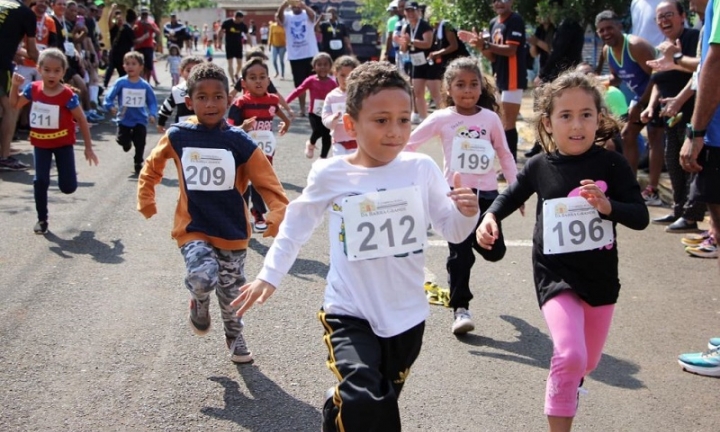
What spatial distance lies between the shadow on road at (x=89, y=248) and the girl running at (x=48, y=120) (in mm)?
407

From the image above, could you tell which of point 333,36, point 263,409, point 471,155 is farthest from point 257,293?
point 333,36

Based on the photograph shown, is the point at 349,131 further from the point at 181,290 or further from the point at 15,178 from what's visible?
the point at 15,178

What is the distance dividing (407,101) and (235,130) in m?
1.93

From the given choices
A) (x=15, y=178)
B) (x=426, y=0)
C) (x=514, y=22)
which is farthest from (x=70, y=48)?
(x=514, y=22)

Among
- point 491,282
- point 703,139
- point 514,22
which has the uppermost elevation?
point 514,22

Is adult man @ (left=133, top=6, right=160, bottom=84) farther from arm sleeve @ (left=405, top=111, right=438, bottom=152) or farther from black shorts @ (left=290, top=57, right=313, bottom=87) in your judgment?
arm sleeve @ (left=405, top=111, right=438, bottom=152)

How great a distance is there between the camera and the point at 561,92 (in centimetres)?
421

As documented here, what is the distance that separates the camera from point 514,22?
11.5m

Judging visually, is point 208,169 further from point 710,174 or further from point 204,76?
point 710,174

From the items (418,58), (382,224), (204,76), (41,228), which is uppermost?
(418,58)

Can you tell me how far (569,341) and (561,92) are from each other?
1.19 meters

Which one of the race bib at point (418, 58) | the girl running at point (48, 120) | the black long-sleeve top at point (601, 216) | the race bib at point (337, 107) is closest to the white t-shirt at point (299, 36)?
the race bib at point (418, 58)

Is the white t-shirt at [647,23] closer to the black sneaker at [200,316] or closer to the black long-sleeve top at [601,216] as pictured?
the black long-sleeve top at [601,216]

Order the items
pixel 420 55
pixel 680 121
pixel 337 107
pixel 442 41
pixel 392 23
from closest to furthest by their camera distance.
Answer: pixel 680 121 < pixel 337 107 < pixel 442 41 < pixel 420 55 < pixel 392 23
